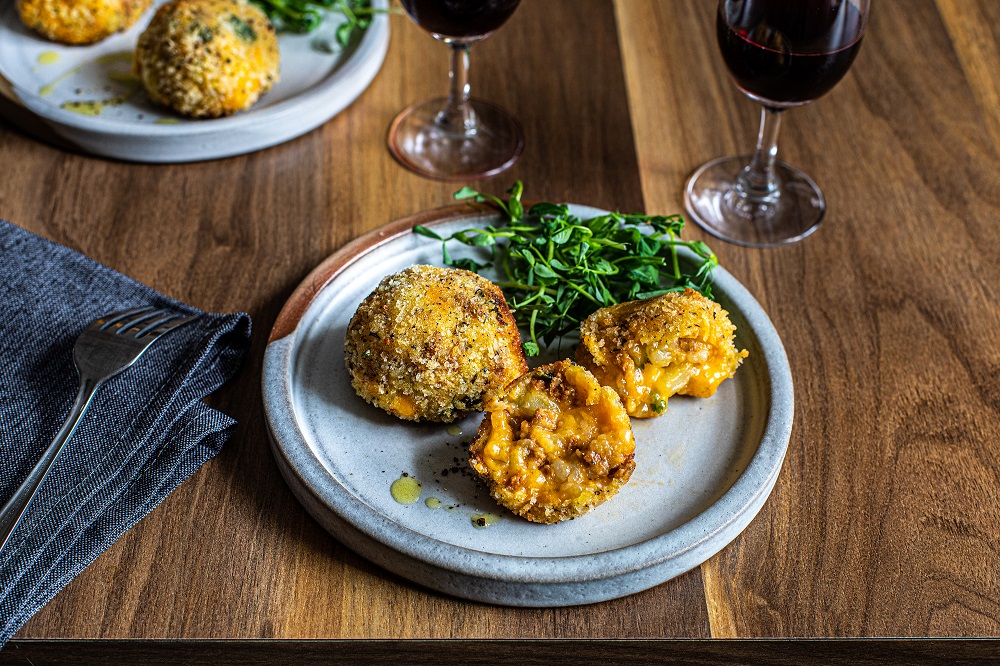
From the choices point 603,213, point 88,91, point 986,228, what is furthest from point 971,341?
point 88,91

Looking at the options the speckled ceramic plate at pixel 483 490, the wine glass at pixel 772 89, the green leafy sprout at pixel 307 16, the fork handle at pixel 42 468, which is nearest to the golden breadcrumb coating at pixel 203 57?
the green leafy sprout at pixel 307 16

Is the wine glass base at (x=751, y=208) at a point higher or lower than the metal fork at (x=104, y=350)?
lower

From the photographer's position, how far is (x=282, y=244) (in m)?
1.51

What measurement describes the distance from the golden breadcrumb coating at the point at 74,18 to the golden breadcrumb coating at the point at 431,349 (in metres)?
0.97

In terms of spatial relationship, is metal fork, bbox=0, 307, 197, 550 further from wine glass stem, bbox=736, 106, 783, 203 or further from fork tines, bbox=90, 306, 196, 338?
wine glass stem, bbox=736, 106, 783, 203

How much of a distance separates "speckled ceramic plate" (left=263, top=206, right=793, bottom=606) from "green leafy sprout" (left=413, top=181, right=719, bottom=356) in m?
0.09

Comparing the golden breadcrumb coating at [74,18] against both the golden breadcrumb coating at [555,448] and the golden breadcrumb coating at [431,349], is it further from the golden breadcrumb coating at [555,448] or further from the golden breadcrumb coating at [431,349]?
the golden breadcrumb coating at [555,448]

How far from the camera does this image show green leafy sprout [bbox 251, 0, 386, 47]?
184 cm

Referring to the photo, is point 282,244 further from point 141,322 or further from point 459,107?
point 459,107

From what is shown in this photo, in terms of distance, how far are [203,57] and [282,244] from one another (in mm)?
353

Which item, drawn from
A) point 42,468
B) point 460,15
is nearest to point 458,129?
point 460,15

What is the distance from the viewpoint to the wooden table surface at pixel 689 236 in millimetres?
1053

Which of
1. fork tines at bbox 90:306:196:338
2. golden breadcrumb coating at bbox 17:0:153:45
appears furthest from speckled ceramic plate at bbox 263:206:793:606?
golden breadcrumb coating at bbox 17:0:153:45

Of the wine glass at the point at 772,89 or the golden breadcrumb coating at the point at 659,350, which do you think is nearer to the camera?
the golden breadcrumb coating at the point at 659,350
